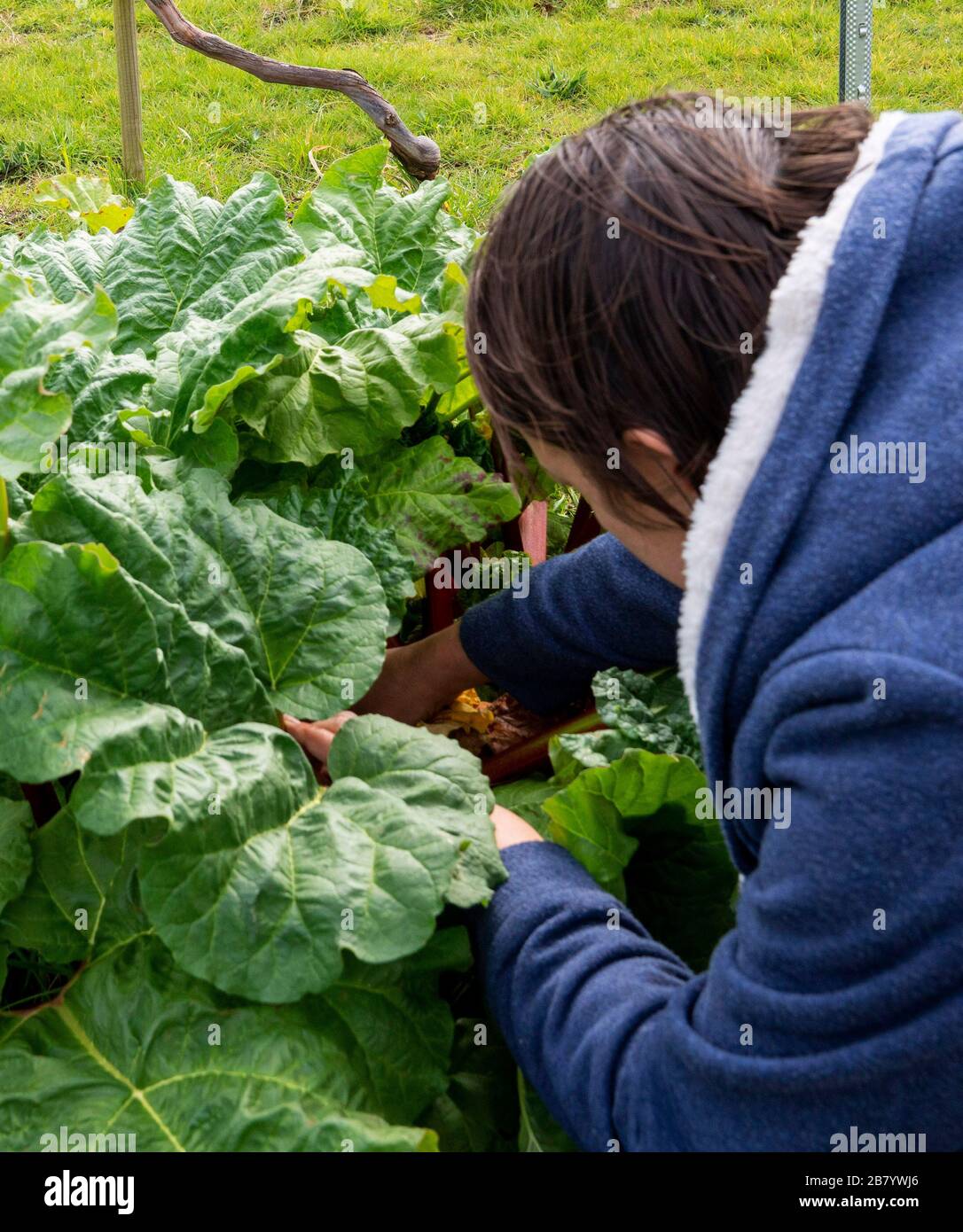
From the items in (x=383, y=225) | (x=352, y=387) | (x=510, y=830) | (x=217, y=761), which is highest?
(x=383, y=225)

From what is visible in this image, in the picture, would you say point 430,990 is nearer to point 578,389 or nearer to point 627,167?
point 578,389

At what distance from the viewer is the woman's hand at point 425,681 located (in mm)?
1708

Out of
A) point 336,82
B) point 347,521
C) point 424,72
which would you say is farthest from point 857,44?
point 424,72

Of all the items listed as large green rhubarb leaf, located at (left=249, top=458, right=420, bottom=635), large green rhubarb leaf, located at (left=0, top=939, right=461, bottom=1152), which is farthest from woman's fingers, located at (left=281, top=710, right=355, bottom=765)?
large green rhubarb leaf, located at (left=0, top=939, right=461, bottom=1152)

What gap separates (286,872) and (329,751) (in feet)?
0.70

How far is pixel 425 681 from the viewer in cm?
172

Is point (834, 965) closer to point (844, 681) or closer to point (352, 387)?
point (844, 681)

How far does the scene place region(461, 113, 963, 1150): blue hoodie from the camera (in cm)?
89

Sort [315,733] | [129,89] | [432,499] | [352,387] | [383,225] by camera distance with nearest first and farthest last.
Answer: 1. [315,733]
2. [352,387]
3. [432,499]
4. [383,225]
5. [129,89]

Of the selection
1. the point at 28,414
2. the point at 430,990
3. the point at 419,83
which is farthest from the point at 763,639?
the point at 419,83

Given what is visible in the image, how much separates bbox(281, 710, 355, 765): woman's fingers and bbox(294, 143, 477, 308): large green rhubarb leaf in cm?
68

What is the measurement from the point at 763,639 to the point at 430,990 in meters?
0.52

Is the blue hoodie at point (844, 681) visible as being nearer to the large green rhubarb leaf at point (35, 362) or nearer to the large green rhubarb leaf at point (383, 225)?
the large green rhubarb leaf at point (35, 362)

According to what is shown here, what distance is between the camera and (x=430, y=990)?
51.0 inches
